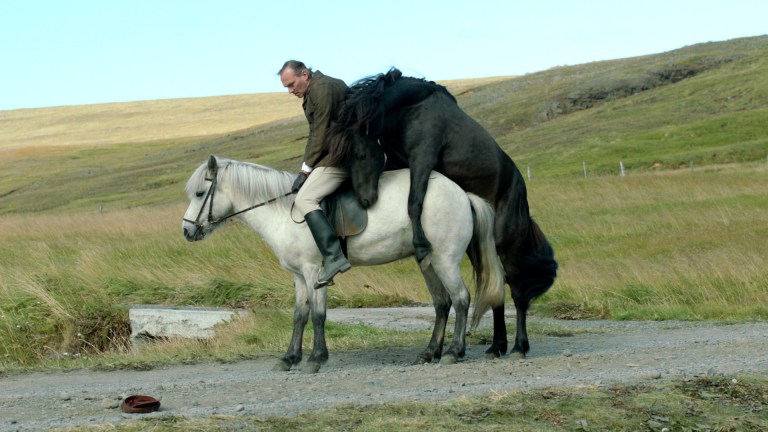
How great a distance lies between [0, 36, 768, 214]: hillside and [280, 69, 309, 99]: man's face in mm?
34652

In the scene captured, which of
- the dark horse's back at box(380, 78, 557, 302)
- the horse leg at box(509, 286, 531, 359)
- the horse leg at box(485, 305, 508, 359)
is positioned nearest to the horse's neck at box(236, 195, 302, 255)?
the dark horse's back at box(380, 78, 557, 302)

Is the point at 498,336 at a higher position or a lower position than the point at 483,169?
lower

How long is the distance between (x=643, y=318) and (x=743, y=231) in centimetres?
786

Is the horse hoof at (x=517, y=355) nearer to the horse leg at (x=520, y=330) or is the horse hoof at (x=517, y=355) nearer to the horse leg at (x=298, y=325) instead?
the horse leg at (x=520, y=330)

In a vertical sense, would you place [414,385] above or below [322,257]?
below

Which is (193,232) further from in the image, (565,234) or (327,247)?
(565,234)

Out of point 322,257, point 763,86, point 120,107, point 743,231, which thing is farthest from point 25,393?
point 120,107

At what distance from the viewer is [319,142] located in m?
9.70

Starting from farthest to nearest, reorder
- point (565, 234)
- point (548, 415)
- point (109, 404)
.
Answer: point (565, 234) < point (109, 404) < point (548, 415)

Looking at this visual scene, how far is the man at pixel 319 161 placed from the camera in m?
9.54

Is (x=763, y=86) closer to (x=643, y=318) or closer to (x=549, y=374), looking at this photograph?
(x=643, y=318)

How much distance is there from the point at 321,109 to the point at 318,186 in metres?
0.70

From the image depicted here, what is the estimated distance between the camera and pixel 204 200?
10.2m

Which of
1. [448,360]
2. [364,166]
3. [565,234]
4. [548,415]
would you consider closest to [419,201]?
[364,166]
